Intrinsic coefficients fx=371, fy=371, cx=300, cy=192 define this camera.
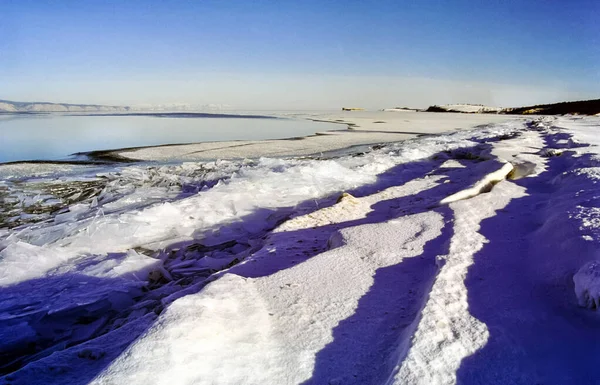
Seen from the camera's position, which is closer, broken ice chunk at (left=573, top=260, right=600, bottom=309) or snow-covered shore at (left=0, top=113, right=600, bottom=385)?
snow-covered shore at (left=0, top=113, right=600, bottom=385)

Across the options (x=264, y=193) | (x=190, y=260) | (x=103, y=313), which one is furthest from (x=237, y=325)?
(x=264, y=193)

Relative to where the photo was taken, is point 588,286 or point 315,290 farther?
point 315,290

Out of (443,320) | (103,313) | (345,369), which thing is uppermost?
(443,320)

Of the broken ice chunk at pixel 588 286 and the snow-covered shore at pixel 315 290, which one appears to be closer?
the snow-covered shore at pixel 315 290

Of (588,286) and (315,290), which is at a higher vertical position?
(588,286)

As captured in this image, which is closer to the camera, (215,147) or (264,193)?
(264,193)

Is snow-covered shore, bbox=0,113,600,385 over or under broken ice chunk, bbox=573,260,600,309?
A: under

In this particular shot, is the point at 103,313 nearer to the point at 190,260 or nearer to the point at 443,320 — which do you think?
the point at 190,260

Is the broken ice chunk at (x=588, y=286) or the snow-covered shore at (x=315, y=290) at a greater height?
the broken ice chunk at (x=588, y=286)
